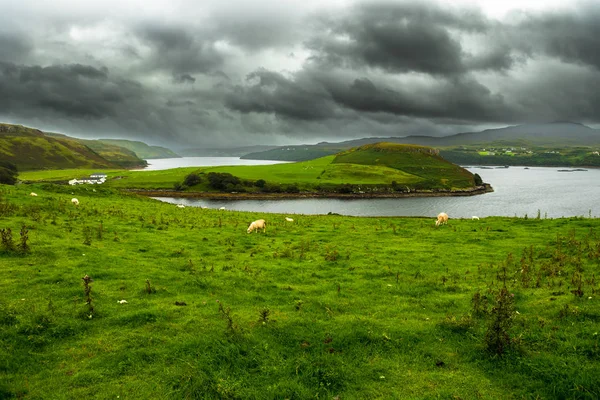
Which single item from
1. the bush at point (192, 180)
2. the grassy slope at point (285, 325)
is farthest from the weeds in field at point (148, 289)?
the bush at point (192, 180)

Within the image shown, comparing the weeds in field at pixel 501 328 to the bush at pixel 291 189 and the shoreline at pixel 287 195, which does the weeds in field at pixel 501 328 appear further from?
the bush at pixel 291 189

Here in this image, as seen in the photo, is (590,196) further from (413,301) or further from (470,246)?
(413,301)

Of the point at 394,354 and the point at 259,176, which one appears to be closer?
the point at 394,354

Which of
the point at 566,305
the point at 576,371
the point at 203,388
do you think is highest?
the point at 566,305

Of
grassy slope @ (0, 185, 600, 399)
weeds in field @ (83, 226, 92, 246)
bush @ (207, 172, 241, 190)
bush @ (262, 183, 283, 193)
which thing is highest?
bush @ (207, 172, 241, 190)

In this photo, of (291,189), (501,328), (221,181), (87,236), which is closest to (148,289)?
(87,236)

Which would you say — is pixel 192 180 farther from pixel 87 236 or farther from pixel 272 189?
pixel 87 236

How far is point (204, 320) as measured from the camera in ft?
34.4

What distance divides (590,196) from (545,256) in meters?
142

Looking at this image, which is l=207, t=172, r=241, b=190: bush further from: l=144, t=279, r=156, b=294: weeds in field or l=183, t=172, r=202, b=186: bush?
l=144, t=279, r=156, b=294: weeds in field

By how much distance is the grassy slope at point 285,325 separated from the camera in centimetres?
780

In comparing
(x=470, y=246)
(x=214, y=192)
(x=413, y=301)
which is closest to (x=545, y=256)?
(x=470, y=246)

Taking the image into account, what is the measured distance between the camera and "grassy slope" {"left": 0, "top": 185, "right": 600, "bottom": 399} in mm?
7797

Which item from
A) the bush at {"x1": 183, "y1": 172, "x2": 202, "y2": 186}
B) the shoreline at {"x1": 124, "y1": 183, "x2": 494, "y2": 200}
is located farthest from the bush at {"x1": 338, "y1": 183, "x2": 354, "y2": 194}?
the bush at {"x1": 183, "y1": 172, "x2": 202, "y2": 186}
